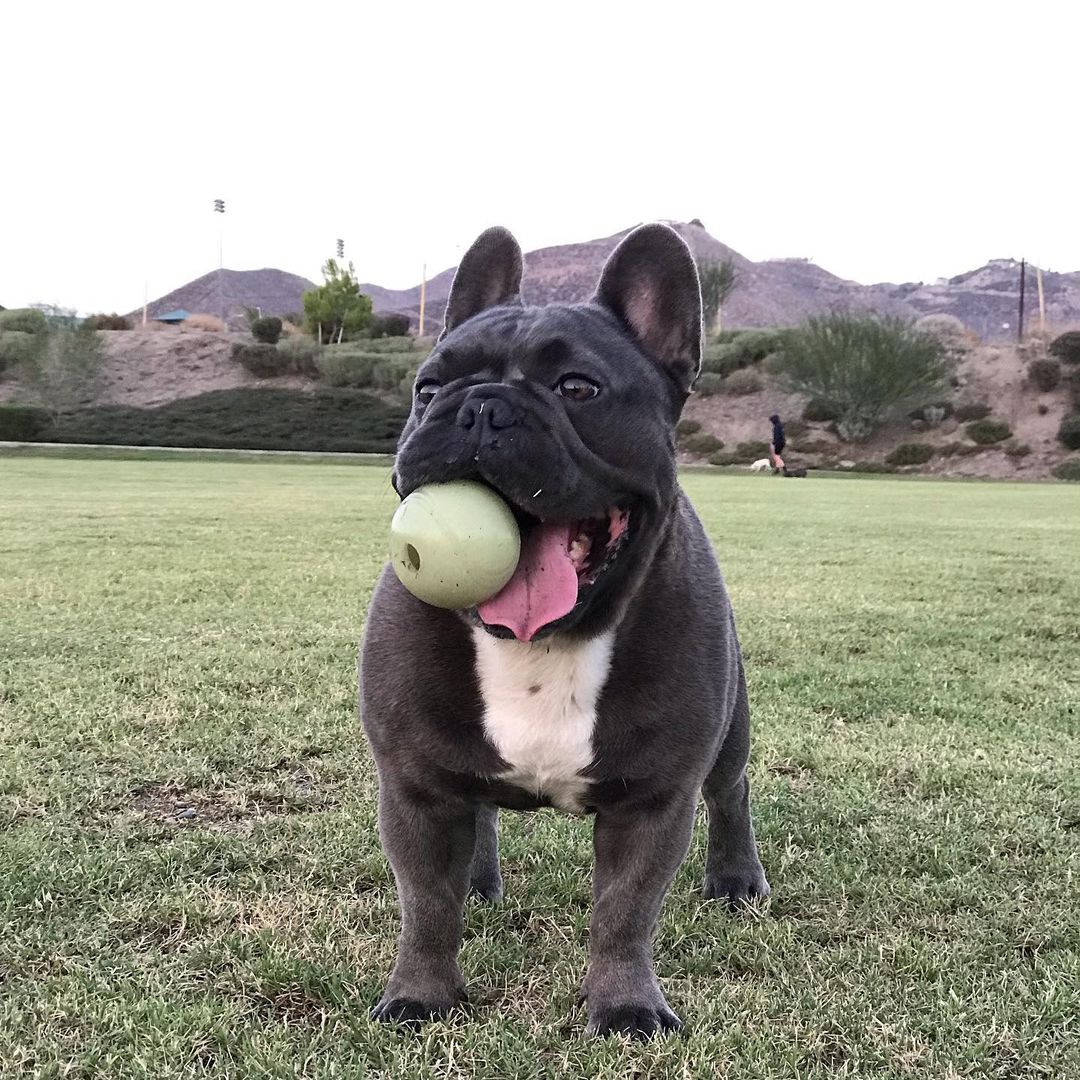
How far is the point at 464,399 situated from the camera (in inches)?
89.3

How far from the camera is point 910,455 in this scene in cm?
4322

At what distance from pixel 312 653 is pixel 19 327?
66.0 metres

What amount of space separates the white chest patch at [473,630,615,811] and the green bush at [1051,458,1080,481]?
41.3 metres

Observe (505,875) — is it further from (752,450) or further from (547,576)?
(752,450)

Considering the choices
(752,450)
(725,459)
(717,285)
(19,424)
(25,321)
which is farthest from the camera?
(717,285)

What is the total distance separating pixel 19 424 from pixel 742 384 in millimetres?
33154

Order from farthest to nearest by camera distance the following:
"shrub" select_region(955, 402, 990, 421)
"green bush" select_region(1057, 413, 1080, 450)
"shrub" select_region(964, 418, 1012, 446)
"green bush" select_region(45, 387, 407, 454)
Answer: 1. "shrub" select_region(955, 402, 990, 421)
2. "green bush" select_region(45, 387, 407, 454)
3. "shrub" select_region(964, 418, 1012, 446)
4. "green bush" select_region(1057, 413, 1080, 450)

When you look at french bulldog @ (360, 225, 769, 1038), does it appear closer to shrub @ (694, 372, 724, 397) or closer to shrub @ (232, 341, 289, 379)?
shrub @ (694, 372, 724, 397)

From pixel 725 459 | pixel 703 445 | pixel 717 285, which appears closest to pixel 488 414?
pixel 725 459

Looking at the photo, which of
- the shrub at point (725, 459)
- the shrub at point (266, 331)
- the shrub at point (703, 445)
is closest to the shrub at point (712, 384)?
the shrub at point (703, 445)

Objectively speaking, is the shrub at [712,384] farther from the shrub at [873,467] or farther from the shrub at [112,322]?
the shrub at [112,322]

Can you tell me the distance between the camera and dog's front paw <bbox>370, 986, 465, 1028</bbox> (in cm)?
232

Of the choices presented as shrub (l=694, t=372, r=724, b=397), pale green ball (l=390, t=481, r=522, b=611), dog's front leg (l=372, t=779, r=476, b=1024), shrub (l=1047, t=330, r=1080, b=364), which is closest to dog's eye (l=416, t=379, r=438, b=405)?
pale green ball (l=390, t=481, r=522, b=611)

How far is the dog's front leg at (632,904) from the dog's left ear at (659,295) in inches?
43.3
